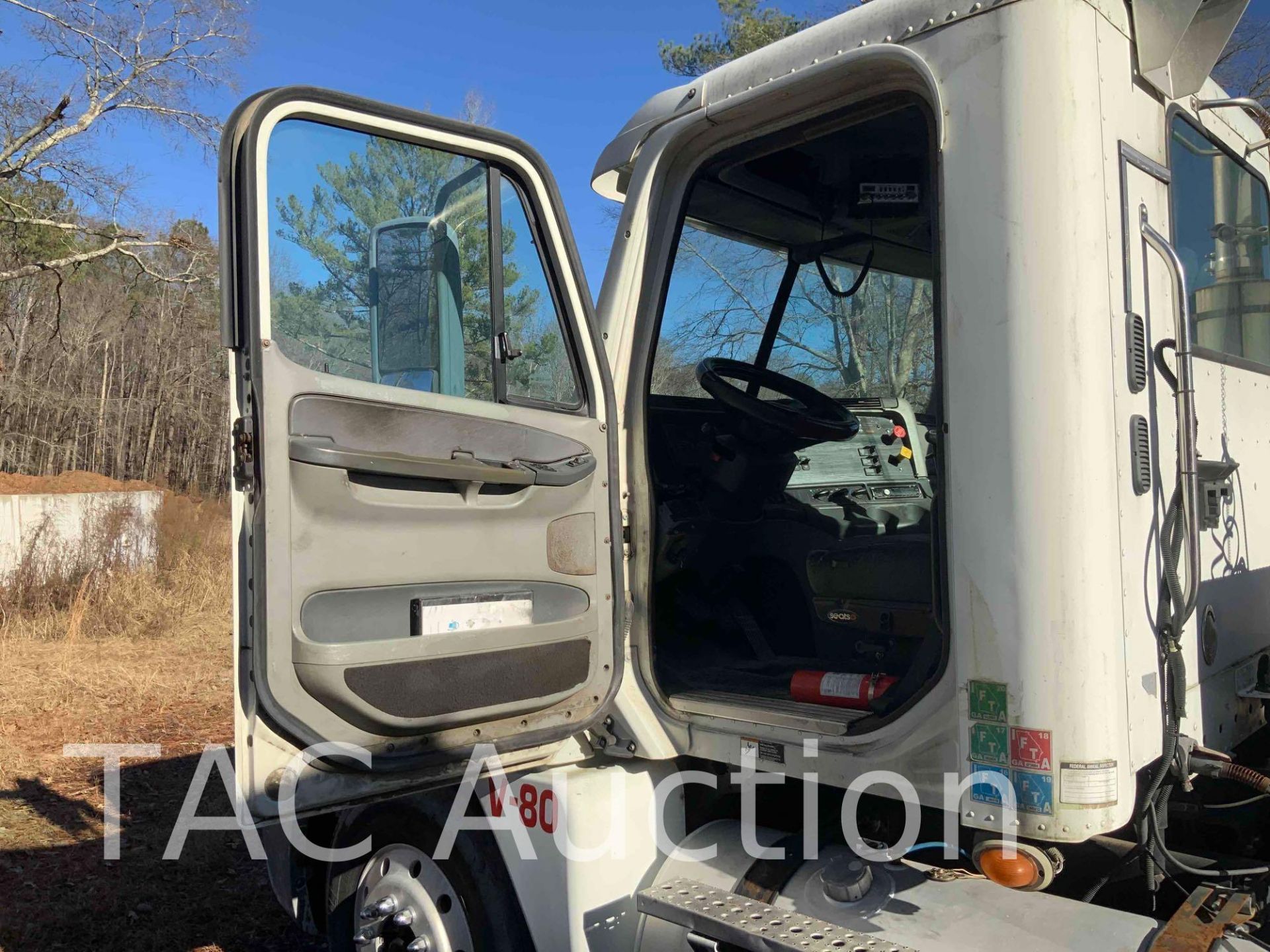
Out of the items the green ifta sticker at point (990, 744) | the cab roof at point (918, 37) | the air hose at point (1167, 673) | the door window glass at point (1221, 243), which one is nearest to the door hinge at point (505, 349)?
the cab roof at point (918, 37)

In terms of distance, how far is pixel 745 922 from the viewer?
83.7 inches

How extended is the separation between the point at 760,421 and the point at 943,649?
3.89 ft

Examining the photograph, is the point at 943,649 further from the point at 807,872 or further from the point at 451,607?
the point at 451,607

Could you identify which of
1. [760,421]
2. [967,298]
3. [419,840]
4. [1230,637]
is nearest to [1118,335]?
[967,298]

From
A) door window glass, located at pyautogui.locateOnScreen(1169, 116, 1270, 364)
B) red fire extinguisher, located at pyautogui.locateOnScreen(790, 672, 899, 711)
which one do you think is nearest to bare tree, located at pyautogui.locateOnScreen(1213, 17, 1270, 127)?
door window glass, located at pyautogui.locateOnScreen(1169, 116, 1270, 364)

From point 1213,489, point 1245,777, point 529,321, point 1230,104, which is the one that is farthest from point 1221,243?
point 529,321

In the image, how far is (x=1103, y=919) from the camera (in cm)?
197

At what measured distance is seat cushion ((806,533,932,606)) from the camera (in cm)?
267

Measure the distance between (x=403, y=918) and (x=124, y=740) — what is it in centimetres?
582

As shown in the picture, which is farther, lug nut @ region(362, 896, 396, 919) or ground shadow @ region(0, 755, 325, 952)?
ground shadow @ region(0, 755, 325, 952)

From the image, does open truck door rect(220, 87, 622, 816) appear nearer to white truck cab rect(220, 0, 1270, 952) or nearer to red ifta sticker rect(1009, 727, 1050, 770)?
white truck cab rect(220, 0, 1270, 952)

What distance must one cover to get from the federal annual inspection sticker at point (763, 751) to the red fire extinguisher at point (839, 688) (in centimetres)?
17

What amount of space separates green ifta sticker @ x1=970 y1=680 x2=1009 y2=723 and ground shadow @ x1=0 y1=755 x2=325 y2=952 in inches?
131

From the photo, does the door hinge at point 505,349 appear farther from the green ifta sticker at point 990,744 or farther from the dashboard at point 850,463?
the green ifta sticker at point 990,744
